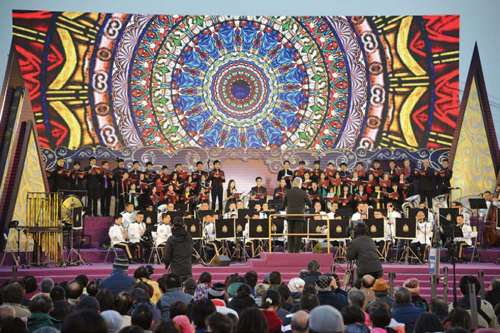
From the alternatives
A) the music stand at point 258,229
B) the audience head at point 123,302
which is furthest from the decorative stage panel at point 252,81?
the audience head at point 123,302

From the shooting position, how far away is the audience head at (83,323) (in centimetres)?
363

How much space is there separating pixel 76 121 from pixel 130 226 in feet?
19.6

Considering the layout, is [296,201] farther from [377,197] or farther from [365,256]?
[377,197]

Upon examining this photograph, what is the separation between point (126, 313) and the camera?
6414 mm

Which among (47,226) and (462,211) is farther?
(462,211)

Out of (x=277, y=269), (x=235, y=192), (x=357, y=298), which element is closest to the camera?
(x=357, y=298)

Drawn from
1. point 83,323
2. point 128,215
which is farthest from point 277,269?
point 83,323

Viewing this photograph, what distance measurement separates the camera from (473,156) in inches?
786

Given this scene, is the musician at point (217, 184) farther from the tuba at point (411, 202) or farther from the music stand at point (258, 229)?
the tuba at point (411, 202)

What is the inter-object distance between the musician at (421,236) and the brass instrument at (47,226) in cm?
749

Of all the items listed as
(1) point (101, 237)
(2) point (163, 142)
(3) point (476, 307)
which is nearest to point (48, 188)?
(1) point (101, 237)

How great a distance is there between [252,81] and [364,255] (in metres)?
11.9

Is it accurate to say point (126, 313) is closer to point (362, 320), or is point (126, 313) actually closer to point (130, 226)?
point (362, 320)

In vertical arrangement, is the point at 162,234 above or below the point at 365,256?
above
